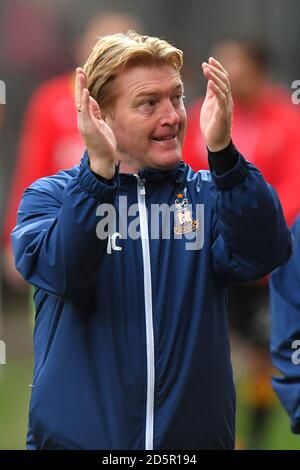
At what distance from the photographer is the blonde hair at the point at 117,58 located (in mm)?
3166

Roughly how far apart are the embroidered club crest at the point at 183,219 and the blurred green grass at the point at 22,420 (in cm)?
270

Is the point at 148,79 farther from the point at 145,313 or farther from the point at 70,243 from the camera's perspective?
the point at 145,313

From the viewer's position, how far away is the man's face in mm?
3168

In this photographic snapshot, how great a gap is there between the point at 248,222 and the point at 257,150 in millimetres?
2758

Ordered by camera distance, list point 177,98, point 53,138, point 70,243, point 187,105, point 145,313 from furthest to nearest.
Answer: point 187,105 < point 53,138 < point 177,98 < point 145,313 < point 70,243

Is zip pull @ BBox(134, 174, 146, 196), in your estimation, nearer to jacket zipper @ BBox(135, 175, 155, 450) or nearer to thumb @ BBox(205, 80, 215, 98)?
jacket zipper @ BBox(135, 175, 155, 450)

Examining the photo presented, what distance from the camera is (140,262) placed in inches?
123

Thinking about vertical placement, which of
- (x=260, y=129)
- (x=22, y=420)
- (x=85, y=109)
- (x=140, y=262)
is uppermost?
(x=260, y=129)

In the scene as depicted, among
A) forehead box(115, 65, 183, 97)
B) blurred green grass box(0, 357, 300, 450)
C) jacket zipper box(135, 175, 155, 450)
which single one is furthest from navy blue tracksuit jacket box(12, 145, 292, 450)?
blurred green grass box(0, 357, 300, 450)

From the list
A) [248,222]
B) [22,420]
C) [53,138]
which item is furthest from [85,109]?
[22,420]

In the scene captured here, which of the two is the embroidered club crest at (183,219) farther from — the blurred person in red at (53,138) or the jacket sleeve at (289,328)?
the blurred person in red at (53,138)
